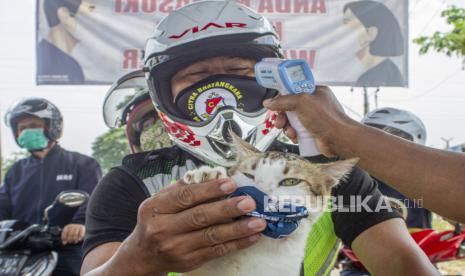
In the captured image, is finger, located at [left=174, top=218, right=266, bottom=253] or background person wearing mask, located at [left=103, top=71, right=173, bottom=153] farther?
background person wearing mask, located at [left=103, top=71, right=173, bottom=153]

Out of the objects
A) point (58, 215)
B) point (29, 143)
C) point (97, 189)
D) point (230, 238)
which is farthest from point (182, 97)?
point (29, 143)

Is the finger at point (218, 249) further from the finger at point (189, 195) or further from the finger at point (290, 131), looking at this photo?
the finger at point (290, 131)

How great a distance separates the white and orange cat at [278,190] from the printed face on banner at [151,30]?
10.0 ft

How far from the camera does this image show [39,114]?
356cm

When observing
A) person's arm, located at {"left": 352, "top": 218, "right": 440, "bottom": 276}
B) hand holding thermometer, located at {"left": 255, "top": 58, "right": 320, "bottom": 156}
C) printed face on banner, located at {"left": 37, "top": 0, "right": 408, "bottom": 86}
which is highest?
printed face on banner, located at {"left": 37, "top": 0, "right": 408, "bottom": 86}

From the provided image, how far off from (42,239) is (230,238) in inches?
80.6

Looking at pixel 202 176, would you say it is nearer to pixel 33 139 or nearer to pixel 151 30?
pixel 33 139

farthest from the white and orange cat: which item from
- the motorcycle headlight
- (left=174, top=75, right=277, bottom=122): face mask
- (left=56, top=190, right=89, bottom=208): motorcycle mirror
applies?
the motorcycle headlight

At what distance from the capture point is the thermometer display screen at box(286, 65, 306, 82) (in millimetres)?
907

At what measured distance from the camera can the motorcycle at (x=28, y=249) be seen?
2.43 meters

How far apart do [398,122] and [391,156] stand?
2.11 metres

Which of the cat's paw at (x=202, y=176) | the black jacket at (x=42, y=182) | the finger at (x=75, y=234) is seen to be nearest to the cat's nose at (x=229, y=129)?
the cat's paw at (x=202, y=176)

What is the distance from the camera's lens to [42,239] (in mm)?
2561

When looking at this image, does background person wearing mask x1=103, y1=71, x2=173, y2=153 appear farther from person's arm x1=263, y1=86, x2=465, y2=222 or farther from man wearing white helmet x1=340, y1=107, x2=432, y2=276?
man wearing white helmet x1=340, y1=107, x2=432, y2=276
